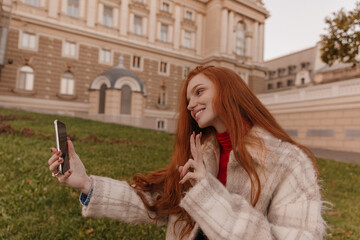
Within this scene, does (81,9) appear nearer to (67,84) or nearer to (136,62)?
(136,62)

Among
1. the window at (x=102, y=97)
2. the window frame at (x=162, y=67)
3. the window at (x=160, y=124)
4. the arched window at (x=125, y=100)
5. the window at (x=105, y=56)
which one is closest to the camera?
the arched window at (x=125, y=100)

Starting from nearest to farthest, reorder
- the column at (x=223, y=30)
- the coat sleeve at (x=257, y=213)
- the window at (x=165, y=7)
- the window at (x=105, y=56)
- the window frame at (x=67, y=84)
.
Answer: the coat sleeve at (x=257, y=213), the window frame at (x=67, y=84), the window at (x=105, y=56), the window at (x=165, y=7), the column at (x=223, y=30)

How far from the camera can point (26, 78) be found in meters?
18.1

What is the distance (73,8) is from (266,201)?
75.3ft

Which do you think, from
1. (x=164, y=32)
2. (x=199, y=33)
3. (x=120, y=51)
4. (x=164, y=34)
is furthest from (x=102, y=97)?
(x=199, y=33)

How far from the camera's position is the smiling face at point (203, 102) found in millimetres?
1642

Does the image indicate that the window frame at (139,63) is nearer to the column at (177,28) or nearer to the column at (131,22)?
the column at (131,22)

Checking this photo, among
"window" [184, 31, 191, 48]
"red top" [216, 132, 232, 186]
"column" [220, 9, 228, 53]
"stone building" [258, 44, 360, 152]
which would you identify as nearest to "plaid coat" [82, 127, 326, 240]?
"red top" [216, 132, 232, 186]

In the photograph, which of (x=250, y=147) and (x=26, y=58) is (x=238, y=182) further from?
(x=26, y=58)

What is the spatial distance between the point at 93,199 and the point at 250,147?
3.54 feet

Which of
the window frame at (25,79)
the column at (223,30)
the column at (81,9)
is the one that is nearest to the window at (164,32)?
the column at (223,30)

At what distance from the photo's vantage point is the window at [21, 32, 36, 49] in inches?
706

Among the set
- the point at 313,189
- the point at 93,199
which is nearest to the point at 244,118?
the point at 313,189

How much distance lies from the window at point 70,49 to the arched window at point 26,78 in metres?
2.96
